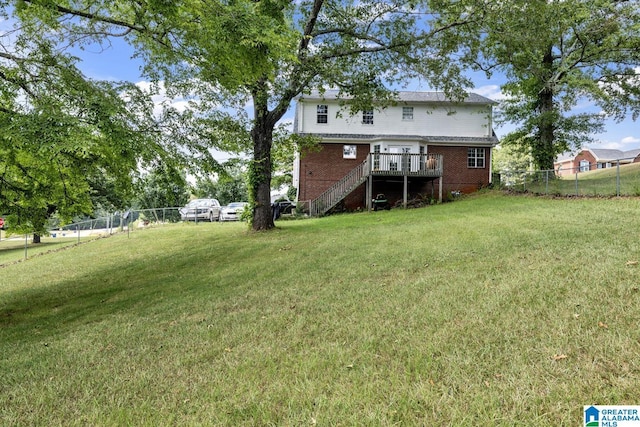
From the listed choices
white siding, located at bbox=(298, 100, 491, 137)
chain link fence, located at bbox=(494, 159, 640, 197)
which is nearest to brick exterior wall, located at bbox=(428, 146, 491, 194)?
white siding, located at bbox=(298, 100, 491, 137)

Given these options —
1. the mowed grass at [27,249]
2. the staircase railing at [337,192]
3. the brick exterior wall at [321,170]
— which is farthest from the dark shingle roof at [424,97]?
the mowed grass at [27,249]

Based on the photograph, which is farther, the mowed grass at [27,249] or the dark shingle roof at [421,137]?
the dark shingle roof at [421,137]

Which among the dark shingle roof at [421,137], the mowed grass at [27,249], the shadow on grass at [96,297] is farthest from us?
the dark shingle roof at [421,137]

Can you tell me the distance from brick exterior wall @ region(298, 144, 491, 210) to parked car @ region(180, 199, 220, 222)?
6.29 metres

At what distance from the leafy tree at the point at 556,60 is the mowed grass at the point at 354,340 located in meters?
8.14

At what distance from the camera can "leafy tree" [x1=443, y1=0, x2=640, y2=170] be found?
12.7 metres

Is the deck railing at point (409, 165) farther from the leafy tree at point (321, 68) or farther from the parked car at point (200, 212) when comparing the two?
the parked car at point (200, 212)

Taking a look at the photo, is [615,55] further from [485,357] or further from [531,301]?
[485,357]

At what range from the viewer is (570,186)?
16688 millimetres

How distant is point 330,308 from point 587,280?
336cm

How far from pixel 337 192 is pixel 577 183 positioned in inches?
465

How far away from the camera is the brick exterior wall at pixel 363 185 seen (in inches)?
920

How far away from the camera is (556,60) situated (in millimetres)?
24000

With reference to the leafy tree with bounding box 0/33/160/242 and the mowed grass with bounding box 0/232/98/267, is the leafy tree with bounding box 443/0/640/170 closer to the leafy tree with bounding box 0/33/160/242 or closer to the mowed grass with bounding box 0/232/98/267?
the leafy tree with bounding box 0/33/160/242
